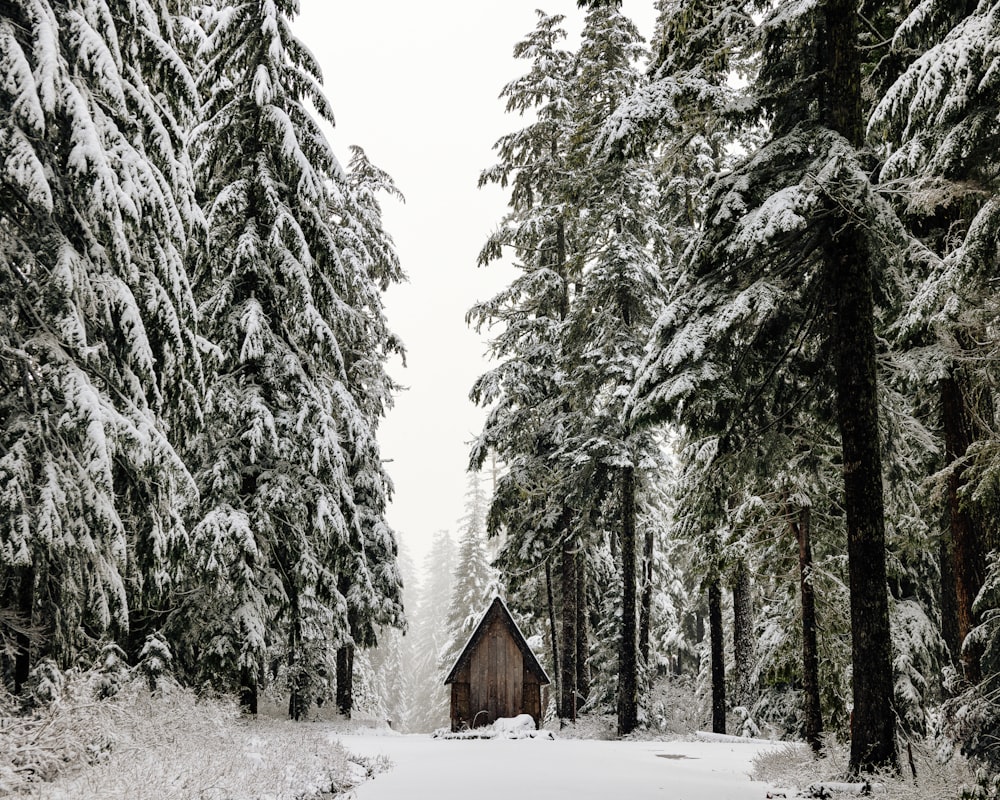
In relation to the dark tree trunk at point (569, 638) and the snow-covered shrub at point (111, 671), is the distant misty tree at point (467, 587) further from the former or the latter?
the snow-covered shrub at point (111, 671)

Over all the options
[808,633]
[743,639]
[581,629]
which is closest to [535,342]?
[581,629]

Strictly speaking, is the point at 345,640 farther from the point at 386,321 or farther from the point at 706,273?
the point at 706,273

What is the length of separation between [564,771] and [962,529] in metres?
6.81

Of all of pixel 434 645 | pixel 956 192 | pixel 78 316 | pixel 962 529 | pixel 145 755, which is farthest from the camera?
pixel 434 645

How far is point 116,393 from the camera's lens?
9562 millimetres

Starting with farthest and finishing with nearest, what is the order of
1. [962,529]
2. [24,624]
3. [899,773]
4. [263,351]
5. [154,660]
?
[263,351] < [154,660] < [962,529] < [24,624] < [899,773]

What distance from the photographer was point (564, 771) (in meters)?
11.6

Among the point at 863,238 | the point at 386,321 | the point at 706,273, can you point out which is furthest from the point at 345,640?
the point at 863,238

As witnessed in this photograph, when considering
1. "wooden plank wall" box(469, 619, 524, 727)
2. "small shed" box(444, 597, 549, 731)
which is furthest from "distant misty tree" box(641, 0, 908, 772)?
"wooden plank wall" box(469, 619, 524, 727)

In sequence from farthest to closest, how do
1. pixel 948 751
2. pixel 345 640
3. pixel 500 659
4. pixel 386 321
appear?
pixel 386 321, pixel 500 659, pixel 345 640, pixel 948 751

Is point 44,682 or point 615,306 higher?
point 615,306

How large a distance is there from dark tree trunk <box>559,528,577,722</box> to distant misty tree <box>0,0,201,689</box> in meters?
14.7

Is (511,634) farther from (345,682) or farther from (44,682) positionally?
(44,682)

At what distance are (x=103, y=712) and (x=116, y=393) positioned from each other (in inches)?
150
